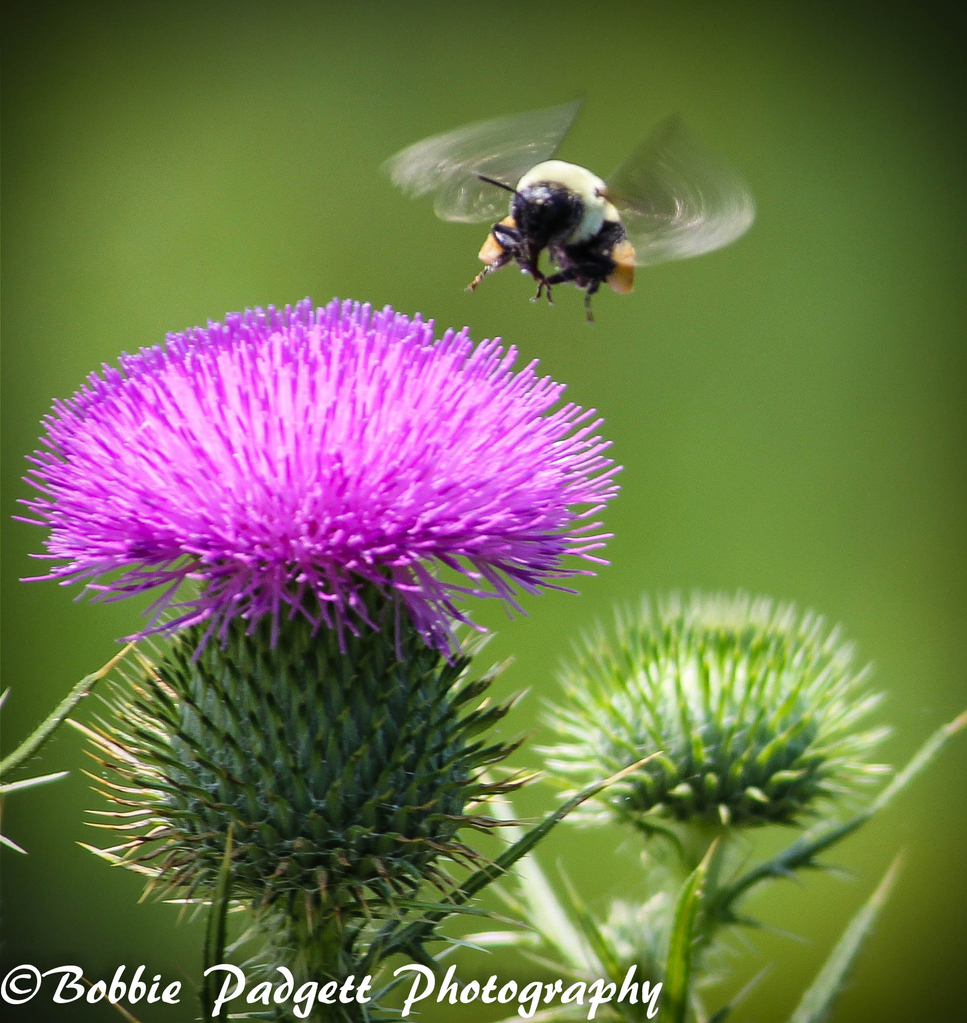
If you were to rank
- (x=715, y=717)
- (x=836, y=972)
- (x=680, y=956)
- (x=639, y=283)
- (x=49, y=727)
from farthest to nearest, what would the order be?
(x=639, y=283), (x=715, y=717), (x=836, y=972), (x=680, y=956), (x=49, y=727)

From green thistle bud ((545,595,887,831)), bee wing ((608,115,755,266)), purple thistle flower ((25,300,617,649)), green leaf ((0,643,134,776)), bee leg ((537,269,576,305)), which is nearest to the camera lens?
green leaf ((0,643,134,776))

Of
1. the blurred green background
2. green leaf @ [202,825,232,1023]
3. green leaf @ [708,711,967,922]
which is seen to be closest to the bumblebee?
green leaf @ [708,711,967,922]

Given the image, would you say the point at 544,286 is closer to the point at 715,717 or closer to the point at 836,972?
the point at 715,717

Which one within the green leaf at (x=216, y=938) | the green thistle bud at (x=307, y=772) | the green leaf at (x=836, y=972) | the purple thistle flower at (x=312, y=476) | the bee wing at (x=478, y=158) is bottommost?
the green leaf at (x=836, y=972)

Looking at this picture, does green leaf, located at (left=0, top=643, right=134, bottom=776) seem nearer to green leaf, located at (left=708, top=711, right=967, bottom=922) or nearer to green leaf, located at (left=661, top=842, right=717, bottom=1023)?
green leaf, located at (left=661, top=842, right=717, bottom=1023)

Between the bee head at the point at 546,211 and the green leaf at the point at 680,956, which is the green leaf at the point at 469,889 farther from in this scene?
the bee head at the point at 546,211

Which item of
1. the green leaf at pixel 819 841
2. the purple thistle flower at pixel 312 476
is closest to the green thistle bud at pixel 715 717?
the green leaf at pixel 819 841

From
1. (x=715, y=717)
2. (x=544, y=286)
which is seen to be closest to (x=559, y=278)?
(x=544, y=286)
